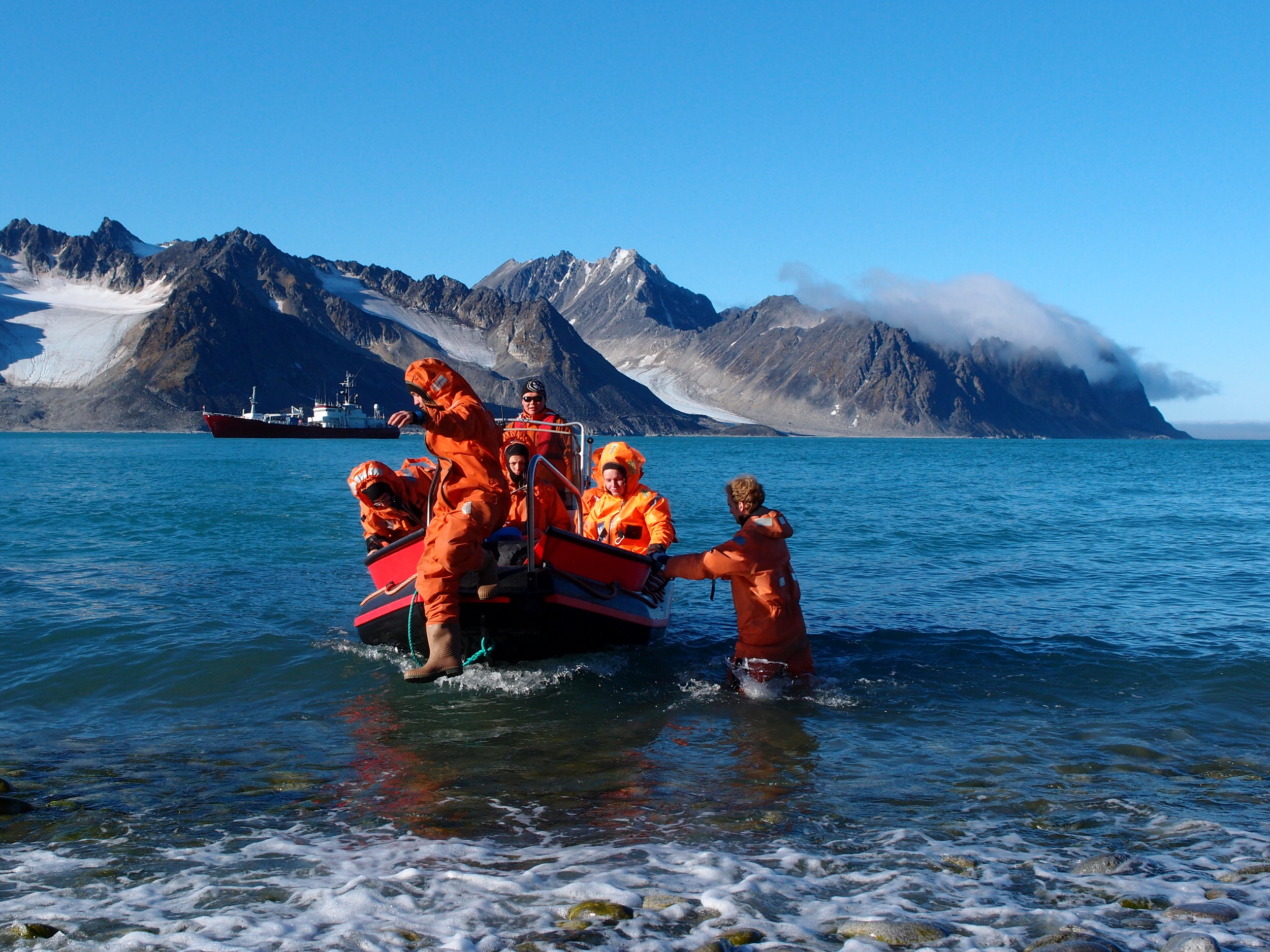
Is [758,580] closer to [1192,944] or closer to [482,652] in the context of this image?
[482,652]

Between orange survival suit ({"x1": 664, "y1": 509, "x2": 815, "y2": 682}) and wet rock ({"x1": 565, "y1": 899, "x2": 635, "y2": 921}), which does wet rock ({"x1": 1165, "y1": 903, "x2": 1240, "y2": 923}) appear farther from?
orange survival suit ({"x1": 664, "y1": 509, "x2": 815, "y2": 682})

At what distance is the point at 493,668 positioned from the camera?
29.2 feet

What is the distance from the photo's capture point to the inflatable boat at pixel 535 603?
320 inches

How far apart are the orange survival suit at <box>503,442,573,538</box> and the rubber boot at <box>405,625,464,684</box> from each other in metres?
1.65

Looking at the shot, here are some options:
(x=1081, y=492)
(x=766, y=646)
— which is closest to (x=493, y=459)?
(x=766, y=646)

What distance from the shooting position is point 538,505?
29.6 ft

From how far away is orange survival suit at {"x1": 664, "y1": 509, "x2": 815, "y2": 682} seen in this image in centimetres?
720

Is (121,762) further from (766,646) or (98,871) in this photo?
(766,646)

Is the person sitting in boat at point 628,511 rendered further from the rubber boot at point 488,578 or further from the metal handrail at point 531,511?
the rubber boot at point 488,578

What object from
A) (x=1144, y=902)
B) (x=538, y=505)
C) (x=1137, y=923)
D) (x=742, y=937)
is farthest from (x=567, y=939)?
(x=538, y=505)

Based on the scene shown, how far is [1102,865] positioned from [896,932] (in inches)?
55.0

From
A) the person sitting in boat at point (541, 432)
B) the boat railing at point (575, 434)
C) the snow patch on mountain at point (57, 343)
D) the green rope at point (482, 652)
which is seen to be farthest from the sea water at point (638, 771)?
the snow patch on mountain at point (57, 343)

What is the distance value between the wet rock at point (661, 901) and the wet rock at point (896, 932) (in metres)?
0.71

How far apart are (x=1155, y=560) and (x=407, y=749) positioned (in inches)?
650
